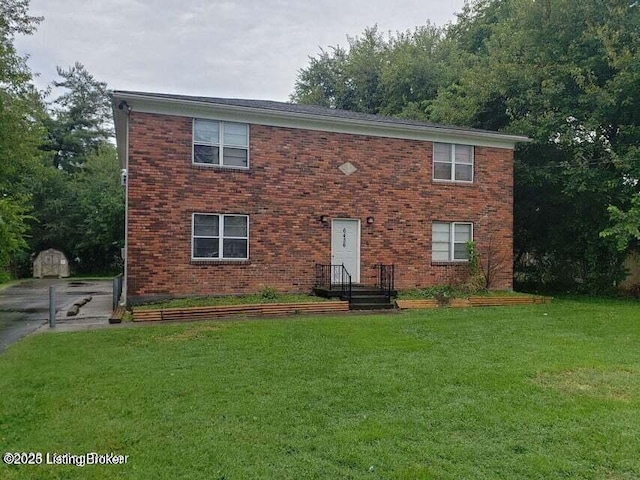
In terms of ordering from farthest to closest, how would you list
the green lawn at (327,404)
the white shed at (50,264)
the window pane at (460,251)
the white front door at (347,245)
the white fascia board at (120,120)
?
the white shed at (50,264), the window pane at (460,251), the white front door at (347,245), the white fascia board at (120,120), the green lawn at (327,404)

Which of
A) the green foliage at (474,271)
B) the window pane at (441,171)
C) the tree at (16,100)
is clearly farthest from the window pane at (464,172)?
the tree at (16,100)

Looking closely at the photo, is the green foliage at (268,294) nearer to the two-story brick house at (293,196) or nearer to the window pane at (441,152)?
the two-story brick house at (293,196)

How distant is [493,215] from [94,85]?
1544 inches

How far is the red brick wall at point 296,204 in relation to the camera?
41.4ft

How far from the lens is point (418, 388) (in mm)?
5457

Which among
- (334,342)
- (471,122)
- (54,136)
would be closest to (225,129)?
(334,342)

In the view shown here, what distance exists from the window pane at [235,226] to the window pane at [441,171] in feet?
21.0

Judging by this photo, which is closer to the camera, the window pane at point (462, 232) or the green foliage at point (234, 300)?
the green foliage at point (234, 300)

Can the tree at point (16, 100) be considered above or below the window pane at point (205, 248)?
above

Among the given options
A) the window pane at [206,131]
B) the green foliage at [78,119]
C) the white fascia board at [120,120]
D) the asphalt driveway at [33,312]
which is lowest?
the asphalt driveway at [33,312]

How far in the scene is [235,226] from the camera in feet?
44.5

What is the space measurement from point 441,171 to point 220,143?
714 cm

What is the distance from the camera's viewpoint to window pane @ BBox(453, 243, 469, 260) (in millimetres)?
15766

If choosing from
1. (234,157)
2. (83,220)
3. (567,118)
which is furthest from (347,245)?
(83,220)
